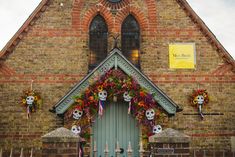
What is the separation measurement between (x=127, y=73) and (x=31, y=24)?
4424mm

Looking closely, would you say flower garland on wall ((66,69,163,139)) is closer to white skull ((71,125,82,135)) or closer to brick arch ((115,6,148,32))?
white skull ((71,125,82,135))

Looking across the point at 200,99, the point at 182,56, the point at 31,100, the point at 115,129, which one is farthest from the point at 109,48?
the point at 200,99

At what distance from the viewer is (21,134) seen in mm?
13273

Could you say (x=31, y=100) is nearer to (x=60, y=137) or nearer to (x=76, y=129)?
(x=76, y=129)

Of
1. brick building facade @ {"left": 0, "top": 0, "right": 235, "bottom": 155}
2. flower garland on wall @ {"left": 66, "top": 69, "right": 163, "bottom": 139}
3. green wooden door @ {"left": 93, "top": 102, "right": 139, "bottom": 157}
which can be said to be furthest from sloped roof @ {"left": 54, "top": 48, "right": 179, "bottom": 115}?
brick building facade @ {"left": 0, "top": 0, "right": 235, "bottom": 155}

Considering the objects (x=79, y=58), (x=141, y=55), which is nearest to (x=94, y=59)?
(x=79, y=58)

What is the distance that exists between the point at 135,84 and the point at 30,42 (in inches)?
179

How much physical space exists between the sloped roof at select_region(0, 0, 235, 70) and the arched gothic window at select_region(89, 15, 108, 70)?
78.1 inches

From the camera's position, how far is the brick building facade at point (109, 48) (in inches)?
527

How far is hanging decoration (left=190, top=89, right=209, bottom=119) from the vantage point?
44.0 feet

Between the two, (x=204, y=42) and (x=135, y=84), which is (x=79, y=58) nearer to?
(x=135, y=84)

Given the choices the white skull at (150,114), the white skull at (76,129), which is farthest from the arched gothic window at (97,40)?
the white skull at (150,114)

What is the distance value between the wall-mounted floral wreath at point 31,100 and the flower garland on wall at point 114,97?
1.82 meters

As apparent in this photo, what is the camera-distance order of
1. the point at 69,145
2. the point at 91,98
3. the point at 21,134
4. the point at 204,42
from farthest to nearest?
the point at 204,42 → the point at 21,134 → the point at 91,98 → the point at 69,145
